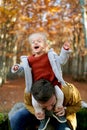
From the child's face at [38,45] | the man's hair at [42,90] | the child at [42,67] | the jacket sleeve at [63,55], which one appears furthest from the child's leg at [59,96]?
the child's face at [38,45]

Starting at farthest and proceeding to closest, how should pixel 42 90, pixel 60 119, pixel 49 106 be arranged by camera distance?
1. pixel 60 119
2. pixel 49 106
3. pixel 42 90

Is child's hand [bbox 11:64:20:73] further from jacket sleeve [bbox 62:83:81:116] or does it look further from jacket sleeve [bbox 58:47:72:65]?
jacket sleeve [bbox 62:83:81:116]

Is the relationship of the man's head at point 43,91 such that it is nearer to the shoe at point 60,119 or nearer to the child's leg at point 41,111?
the child's leg at point 41,111

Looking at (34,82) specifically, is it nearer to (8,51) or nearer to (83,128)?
(83,128)

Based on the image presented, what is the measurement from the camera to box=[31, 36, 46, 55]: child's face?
2.93 meters

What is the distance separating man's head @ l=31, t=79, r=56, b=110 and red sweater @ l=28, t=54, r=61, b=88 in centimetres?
12

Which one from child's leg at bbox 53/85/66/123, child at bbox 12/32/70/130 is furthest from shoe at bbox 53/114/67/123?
child at bbox 12/32/70/130

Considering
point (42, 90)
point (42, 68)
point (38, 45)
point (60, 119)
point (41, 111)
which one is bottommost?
point (60, 119)

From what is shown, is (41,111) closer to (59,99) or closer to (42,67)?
(59,99)

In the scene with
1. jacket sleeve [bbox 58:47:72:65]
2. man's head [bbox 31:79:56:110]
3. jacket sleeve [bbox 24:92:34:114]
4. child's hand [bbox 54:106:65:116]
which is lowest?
child's hand [bbox 54:106:65:116]

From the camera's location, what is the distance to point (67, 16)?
1486 cm

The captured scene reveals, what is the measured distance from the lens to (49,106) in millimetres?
2887

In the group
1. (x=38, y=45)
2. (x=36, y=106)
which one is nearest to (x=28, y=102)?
(x=36, y=106)

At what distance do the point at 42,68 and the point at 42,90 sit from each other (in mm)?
244
